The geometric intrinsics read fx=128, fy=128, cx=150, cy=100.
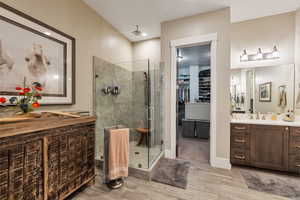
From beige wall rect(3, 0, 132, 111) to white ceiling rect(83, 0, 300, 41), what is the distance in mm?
245

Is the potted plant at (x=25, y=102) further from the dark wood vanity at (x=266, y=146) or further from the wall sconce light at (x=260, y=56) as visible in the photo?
the wall sconce light at (x=260, y=56)

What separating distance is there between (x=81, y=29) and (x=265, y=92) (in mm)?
3677

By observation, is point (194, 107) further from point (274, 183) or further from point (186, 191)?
point (186, 191)

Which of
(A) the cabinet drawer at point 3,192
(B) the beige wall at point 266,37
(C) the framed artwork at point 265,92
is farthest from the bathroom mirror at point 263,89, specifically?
(A) the cabinet drawer at point 3,192

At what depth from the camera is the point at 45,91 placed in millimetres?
1663

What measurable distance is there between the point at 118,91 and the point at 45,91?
1.55 m

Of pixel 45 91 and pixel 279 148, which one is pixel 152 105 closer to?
pixel 45 91

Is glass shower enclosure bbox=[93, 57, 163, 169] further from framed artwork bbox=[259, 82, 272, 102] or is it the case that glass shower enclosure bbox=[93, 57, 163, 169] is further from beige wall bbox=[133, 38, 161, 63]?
framed artwork bbox=[259, 82, 272, 102]

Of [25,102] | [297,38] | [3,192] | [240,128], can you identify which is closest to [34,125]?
[25,102]

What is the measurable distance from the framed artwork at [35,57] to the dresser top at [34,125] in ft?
1.77

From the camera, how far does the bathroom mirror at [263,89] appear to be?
2430 millimetres

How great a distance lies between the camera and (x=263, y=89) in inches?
102

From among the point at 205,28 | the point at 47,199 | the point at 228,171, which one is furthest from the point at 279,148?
the point at 47,199

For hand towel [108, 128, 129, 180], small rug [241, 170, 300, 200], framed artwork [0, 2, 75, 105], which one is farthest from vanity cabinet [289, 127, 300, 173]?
framed artwork [0, 2, 75, 105]
